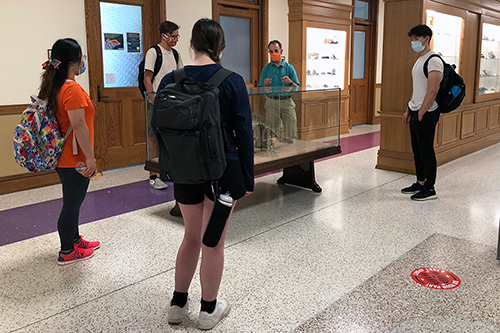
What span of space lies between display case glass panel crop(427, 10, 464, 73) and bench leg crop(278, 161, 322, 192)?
257cm

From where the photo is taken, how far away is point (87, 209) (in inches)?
171

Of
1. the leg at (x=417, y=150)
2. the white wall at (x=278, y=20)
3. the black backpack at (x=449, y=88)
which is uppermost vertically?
the white wall at (x=278, y=20)

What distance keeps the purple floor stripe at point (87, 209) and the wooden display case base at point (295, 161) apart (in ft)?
2.06

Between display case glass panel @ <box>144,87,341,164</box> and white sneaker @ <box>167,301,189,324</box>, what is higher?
display case glass panel @ <box>144,87,341,164</box>

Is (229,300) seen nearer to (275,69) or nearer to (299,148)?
(299,148)

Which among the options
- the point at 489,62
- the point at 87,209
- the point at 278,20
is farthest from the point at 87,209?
the point at 489,62

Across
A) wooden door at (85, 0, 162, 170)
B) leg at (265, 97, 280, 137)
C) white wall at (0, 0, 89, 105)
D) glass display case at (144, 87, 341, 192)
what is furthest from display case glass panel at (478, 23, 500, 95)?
white wall at (0, 0, 89, 105)

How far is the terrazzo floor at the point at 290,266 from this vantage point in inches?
95.4

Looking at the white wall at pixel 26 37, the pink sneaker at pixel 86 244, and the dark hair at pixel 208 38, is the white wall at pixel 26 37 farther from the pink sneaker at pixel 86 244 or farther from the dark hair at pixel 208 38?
the dark hair at pixel 208 38

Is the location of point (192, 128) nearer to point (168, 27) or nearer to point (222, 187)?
point (222, 187)

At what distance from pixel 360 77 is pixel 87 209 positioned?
24.5 feet

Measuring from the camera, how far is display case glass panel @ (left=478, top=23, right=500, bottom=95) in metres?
7.47

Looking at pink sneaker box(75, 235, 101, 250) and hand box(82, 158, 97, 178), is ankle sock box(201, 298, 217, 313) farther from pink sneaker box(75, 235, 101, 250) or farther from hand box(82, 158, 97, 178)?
pink sneaker box(75, 235, 101, 250)

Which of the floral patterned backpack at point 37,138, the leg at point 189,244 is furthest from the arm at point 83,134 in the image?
the leg at point 189,244
